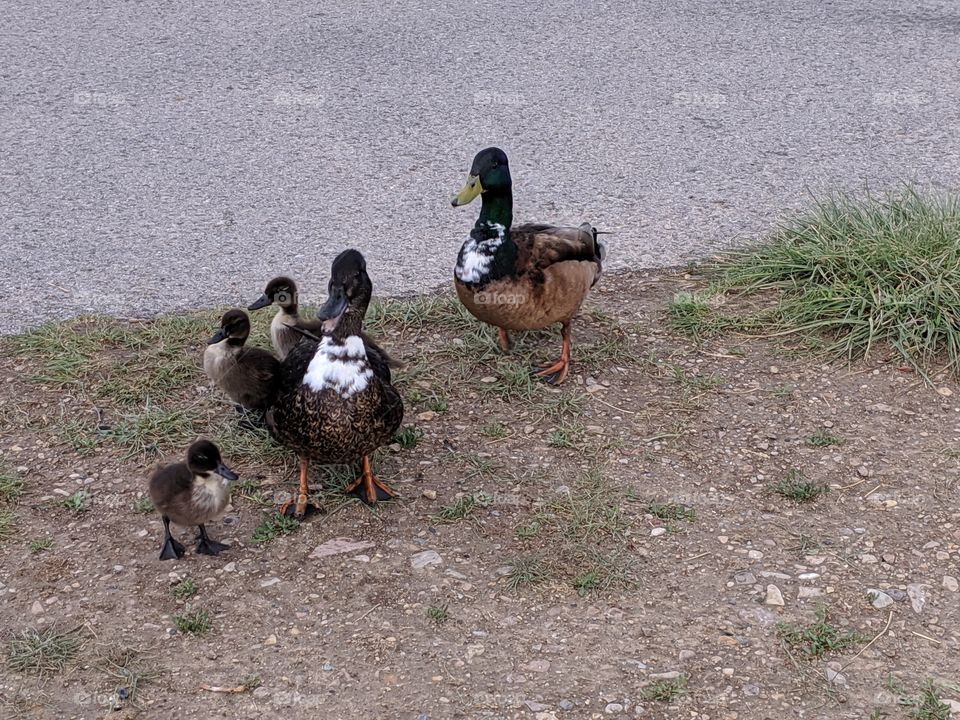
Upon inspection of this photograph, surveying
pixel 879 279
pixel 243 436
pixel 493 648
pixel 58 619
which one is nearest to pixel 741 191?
pixel 879 279

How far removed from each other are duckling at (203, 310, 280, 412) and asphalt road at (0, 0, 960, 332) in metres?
1.06

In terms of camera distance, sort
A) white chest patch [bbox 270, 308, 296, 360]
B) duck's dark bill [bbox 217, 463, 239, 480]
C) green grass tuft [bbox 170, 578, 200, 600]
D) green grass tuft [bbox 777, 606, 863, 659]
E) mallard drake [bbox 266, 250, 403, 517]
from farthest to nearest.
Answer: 1. white chest patch [bbox 270, 308, 296, 360]
2. mallard drake [bbox 266, 250, 403, 517]
3. duck's dark bill [bbox 217, 463, 239, 480]
4. green grass tuft [bbox 170, 578, 200, 600]
5. green grass tuft [bbox 777, 606, 863, 659]

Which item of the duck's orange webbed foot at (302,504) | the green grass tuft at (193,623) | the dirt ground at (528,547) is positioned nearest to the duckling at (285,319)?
the dirt ground at (528,547)

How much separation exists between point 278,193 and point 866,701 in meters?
4.43

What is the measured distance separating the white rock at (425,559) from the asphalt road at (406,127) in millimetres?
2045

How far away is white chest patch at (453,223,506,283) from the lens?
4.97 m

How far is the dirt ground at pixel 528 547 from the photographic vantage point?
3500 millimetres

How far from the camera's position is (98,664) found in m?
3.55

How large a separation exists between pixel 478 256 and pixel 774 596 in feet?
6.44

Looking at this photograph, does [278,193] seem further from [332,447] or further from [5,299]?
[332,447]

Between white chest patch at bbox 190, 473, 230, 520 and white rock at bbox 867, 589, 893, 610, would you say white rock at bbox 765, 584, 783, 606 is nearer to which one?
white rock at bbox 867, 589, 893, 610

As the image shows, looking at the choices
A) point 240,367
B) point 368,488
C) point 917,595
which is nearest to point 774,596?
point 917,595

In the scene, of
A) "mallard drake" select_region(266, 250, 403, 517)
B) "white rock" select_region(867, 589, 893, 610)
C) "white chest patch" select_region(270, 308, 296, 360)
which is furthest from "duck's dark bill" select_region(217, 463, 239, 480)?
"white rock" select_region(867, 589, 893, 610)

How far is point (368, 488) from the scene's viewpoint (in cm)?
436
